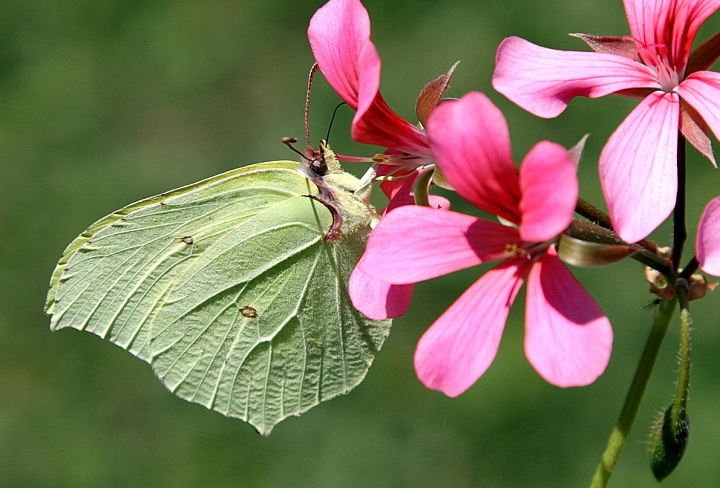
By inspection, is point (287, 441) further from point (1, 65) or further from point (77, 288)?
point (1, 65)

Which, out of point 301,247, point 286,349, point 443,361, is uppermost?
point 443,361

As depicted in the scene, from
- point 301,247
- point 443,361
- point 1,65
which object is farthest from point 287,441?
point 1,65

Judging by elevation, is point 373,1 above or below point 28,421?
above

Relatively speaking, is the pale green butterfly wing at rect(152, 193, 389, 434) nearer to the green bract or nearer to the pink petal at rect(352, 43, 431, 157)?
the green bract

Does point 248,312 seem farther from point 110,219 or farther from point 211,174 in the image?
point 211,174

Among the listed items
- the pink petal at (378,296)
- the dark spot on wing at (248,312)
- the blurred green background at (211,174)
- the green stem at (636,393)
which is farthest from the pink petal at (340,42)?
the blurred green background at (211,174)

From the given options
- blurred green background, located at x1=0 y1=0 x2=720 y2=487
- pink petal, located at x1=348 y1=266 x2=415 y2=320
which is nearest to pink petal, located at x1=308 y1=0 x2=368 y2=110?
pink petal, located at x1=348 y1=266 x2=415 y2=320
